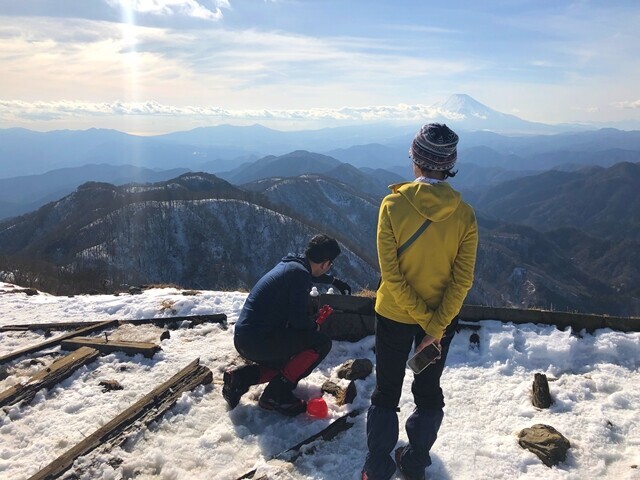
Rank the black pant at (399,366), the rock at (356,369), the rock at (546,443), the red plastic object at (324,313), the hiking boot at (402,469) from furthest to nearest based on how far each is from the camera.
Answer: the rock at (356,369), the red plastic object at (324,313), the rock at (546,443), the hiking boot at (402,469), the black pant at (399,366)

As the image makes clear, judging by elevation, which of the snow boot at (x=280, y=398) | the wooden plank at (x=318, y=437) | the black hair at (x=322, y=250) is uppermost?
the black hair at (x=322, y=250)

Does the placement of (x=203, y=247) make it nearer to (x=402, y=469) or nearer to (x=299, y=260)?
(x=299, y=260)

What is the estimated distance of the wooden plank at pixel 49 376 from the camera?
5.93 m

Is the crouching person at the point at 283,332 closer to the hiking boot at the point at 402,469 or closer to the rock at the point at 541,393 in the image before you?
the hiking boot at the point at 402,469

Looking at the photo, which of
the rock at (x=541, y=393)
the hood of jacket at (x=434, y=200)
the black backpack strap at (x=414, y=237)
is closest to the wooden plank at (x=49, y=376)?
the black backpack strap at (x=414, y=237)

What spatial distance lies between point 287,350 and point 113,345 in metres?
3.76

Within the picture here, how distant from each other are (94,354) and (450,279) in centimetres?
621

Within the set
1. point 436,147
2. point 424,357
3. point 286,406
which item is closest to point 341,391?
point 286,406

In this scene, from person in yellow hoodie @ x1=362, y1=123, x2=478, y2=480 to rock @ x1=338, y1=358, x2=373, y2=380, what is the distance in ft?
7.52

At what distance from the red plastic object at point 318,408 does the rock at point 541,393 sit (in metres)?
2.69

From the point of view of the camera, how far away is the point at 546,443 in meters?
4.51

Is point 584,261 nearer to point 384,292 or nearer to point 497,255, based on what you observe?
point 497,255

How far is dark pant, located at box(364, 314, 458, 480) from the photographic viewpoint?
3996 millimetres

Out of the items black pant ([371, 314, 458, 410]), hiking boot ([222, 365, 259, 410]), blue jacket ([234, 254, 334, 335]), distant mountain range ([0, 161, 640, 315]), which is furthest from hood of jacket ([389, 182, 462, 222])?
distant mountain range ([0, 161, 640, 315])
